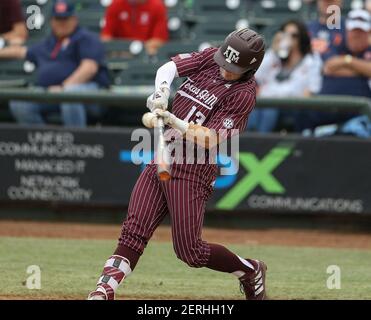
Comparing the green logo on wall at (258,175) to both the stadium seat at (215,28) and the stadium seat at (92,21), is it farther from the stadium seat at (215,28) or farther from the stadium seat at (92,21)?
the stadium seat at (92,21)

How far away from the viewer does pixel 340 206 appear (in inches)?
417

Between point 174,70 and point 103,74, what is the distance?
499 cm

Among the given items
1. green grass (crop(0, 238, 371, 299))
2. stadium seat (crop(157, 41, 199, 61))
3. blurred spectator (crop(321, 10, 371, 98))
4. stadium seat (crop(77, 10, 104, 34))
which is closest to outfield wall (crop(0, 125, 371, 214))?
blurred spectator (crop(321, 10, 371, 98))

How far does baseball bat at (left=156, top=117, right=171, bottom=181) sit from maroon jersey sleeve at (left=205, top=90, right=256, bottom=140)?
41 centimetres

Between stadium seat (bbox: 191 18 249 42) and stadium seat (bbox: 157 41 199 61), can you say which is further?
stadium seat (bbox: 191 18 249 42)

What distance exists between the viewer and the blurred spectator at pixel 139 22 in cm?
1213

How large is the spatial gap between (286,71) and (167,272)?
369cm

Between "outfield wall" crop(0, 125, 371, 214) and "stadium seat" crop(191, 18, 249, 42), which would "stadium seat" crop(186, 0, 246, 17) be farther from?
"outfield wall" crop(0, 125, 371, 214)

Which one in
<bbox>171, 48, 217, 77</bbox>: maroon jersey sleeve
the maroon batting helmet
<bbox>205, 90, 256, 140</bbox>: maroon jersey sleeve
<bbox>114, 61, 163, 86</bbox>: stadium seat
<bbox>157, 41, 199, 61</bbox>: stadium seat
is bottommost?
<bbox>114, 61, 163, 86</bbox>: stadium seat

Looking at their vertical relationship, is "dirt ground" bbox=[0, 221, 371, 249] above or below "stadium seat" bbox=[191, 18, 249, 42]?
below

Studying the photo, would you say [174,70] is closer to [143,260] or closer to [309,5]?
[143,260]

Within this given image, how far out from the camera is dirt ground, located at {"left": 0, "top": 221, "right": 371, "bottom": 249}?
10.2 m
